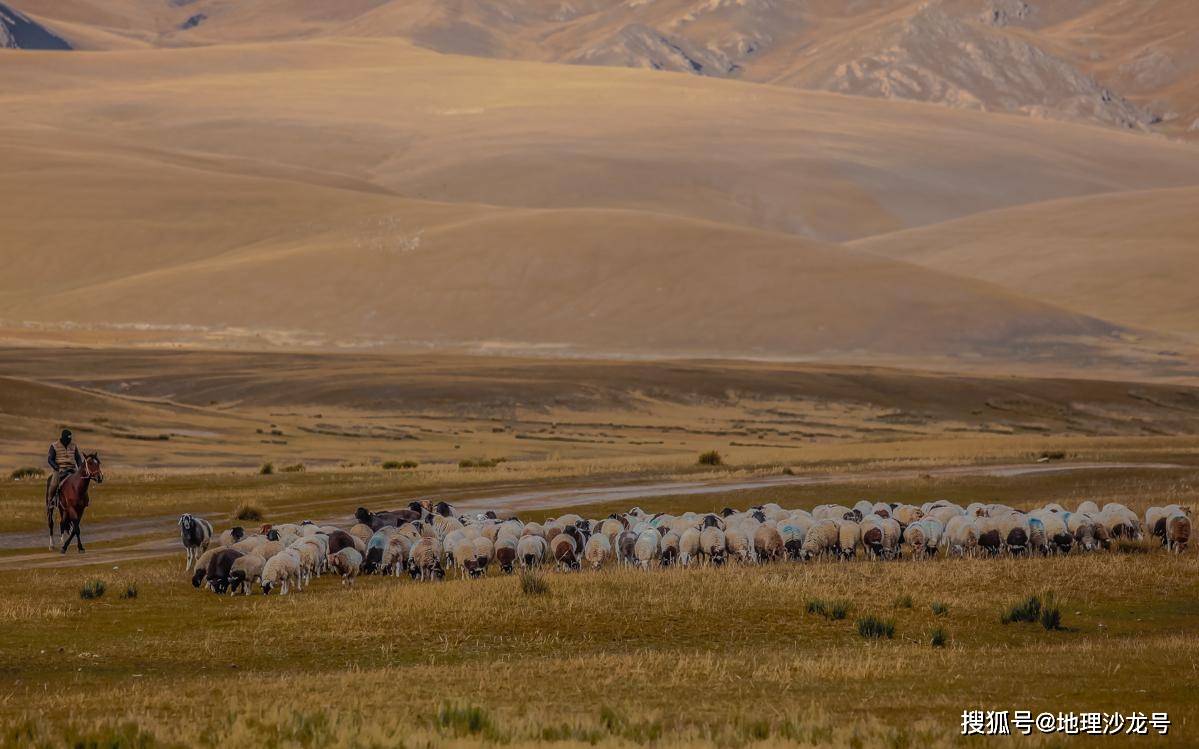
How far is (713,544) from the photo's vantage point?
68.3 feet

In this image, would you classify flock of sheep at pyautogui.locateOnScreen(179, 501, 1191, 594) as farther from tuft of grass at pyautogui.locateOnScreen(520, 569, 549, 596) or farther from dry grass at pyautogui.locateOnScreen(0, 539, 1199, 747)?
tuft of grass at pyautogui.locateOnScreen(520, 569, 549, 596)

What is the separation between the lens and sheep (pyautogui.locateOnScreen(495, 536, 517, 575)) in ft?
67.4

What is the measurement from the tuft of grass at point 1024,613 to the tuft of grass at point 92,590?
10858 millimetres

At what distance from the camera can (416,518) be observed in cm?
2367

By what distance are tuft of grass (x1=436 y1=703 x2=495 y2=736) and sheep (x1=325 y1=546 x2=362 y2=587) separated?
9217 millimetres

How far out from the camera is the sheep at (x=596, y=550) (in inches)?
822

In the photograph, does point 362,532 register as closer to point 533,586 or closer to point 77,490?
point 77,490

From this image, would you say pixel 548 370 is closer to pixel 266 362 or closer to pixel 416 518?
pixel 266 362

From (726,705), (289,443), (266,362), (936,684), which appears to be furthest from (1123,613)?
(266,362)

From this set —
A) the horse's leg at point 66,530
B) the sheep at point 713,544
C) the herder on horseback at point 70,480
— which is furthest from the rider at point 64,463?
the sheep at point 713,544

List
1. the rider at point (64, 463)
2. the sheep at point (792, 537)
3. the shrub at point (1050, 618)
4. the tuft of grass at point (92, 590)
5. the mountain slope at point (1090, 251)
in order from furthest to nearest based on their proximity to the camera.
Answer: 1. the mountain slope at point (1090, 251)
2. the rider at point (64, 463)
3. the sheep at point (792, 537)
4. the tuft of grass at point (92, 590)
5. the shrub at point (1050, 618)

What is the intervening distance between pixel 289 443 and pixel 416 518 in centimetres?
2806

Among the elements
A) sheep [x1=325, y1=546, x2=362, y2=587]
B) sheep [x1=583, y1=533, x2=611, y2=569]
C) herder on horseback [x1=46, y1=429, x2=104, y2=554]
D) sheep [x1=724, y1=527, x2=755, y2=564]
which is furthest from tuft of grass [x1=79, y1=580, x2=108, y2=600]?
sheep [x1=724, y1=527, x2=755, y2=564]

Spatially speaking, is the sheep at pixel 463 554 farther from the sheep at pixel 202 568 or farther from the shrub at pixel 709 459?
the shrub at pixel 709 459
